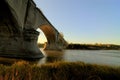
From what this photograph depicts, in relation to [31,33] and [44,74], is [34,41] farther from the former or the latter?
[44,74]

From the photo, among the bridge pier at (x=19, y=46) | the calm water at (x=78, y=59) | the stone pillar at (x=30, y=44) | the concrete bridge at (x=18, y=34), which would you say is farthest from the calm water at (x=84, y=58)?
the concrete bridge at (x=18, y=34)

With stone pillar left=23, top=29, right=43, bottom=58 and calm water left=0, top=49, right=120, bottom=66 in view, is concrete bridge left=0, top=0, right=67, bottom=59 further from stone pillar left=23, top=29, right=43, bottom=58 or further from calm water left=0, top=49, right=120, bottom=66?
calm water left=0, top=49, right=120, bottom=66

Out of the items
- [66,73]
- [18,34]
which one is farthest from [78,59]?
[66,73]

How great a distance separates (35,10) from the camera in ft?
105

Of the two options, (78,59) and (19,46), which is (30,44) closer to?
(19,46)

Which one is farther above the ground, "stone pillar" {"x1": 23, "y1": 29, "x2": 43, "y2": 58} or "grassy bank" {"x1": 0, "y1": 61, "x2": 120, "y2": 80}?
"stone pillar" {"x1": 23, "y1": 29, "x2": 43, "y2": 58}

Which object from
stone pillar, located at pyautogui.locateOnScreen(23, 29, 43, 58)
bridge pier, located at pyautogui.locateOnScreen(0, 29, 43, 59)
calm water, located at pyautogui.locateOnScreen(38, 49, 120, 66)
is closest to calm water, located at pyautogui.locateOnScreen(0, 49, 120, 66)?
calm water, located at pyautogui.locateOnScreen(38, 49, 120, 66)

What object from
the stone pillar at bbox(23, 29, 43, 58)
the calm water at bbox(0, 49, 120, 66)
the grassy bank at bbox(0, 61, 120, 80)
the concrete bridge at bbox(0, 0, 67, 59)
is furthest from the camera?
the stone pillar at bbox(23, 29, 43, 58)

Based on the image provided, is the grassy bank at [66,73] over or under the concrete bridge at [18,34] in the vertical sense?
under

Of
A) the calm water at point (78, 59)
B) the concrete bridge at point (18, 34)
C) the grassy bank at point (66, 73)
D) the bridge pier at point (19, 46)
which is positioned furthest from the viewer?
the bridge pier at point (19, 46)

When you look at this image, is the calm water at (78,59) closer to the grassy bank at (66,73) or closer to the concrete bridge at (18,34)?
the concrete bridge at (18,34)

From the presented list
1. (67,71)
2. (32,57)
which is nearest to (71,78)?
(67,71)

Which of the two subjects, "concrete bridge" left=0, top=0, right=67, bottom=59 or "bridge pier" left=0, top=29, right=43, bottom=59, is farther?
"bridge pier" left=0, top=29, right=43, bottom=59

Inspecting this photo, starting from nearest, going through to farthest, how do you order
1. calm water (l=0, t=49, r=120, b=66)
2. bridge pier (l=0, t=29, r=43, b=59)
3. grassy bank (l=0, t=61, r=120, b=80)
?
1. grassy bank (l=0, t=61, r=120, b=80)
2. calm water (l=0, t=49, r=120, b=66)
3. bridge pier (l=0, t=29, r=43, b=59)
